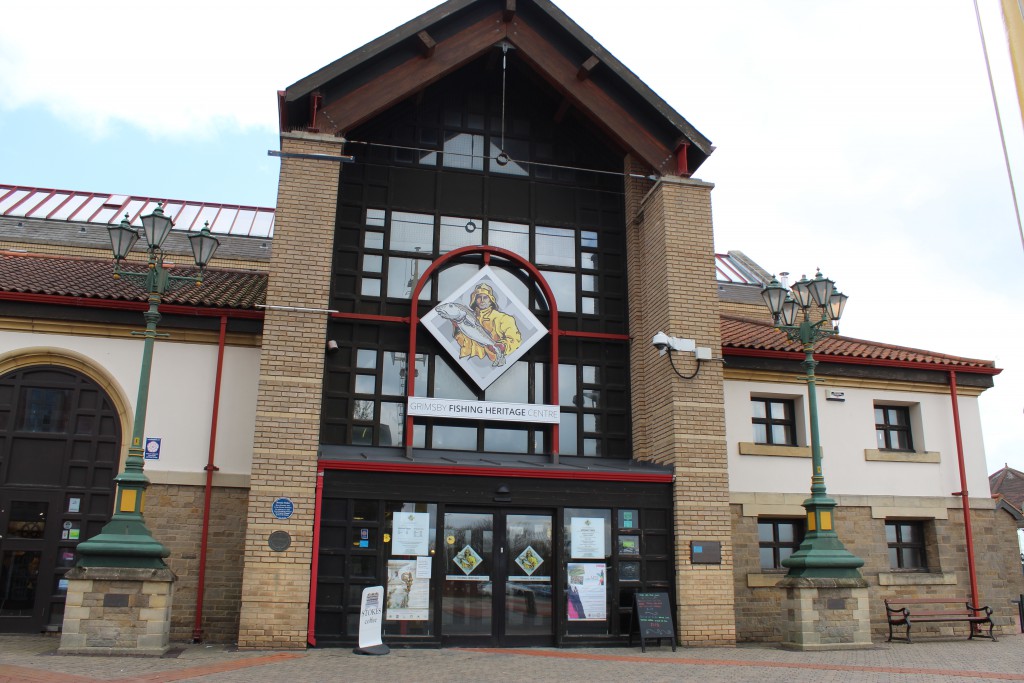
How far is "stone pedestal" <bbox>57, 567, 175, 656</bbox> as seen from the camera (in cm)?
1165

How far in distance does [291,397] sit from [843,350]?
37.1 feet

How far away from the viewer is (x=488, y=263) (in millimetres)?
16391

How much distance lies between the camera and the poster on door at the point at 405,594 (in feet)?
44.6

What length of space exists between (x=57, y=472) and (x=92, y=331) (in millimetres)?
2472

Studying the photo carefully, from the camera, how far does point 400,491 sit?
1402cm

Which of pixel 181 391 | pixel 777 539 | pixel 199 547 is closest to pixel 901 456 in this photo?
pixel 777 539

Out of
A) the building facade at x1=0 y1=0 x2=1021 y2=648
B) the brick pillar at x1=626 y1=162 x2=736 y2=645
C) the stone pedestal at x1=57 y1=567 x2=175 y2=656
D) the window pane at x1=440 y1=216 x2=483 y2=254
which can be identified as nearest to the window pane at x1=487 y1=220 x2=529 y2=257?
the building facade at x1=0 y1=0 x2=1021 y2=648

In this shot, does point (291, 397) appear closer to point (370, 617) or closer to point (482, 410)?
point (482, 410)

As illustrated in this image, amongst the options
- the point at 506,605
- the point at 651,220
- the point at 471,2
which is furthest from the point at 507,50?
the point at 506,605

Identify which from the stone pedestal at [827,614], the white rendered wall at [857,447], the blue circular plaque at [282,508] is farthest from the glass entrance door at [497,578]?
the white rendered wall at [857,447]

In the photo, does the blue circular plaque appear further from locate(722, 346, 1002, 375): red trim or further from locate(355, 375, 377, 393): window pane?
locate(722, 346, 1002, 375): red trim

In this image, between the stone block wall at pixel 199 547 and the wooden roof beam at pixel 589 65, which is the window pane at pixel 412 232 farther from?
the stone block wall at pixel 199 547

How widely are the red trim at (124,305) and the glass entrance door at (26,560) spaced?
10.9 ft

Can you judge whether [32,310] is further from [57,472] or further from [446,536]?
[446,536]
